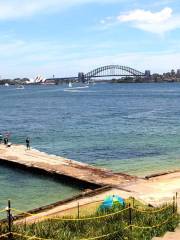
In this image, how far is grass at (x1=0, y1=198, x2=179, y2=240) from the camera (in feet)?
52.7

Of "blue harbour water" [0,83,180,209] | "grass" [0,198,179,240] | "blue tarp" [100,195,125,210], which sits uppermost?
"grass" [0,198,179,240]

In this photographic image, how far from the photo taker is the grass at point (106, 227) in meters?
16.1

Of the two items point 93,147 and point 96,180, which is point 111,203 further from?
point 93,147

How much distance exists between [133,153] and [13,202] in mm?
20366

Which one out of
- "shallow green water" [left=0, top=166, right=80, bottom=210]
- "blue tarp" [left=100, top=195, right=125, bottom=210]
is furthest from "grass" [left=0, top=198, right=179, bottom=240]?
"shallow green water" [left=0, top=166, right=80, bottom=210]

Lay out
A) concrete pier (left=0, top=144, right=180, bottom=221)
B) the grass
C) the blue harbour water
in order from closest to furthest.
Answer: the grass
concrete pier (left=0, top=144, right=180, bottom=221)
the blue harbour water

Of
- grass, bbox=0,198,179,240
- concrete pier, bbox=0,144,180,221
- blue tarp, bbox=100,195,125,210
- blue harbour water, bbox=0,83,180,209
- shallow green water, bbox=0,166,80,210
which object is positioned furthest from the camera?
blue harbour water, bbox=0,83,180,209

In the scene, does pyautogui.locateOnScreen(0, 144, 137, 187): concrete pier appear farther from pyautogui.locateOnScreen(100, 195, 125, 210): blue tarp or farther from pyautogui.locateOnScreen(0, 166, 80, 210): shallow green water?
pyautogui.locateOnScreen(100, 195, 125, 210): blue tarp

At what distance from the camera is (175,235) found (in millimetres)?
16203

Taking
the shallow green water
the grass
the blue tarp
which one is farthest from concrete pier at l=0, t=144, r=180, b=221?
the grass

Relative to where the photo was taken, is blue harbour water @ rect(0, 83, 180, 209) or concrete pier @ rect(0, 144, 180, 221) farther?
blue harbour water @ rect(0, 83, 180, 209)

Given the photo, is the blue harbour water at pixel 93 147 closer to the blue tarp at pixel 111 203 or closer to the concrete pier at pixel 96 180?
the concrete pier at pixel 96 180

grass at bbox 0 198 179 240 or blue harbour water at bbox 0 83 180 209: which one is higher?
grass at bbox 0 198 179 240

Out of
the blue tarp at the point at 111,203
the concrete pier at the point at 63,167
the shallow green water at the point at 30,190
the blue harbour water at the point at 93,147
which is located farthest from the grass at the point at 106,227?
the concrete pier at the point at 63,167
